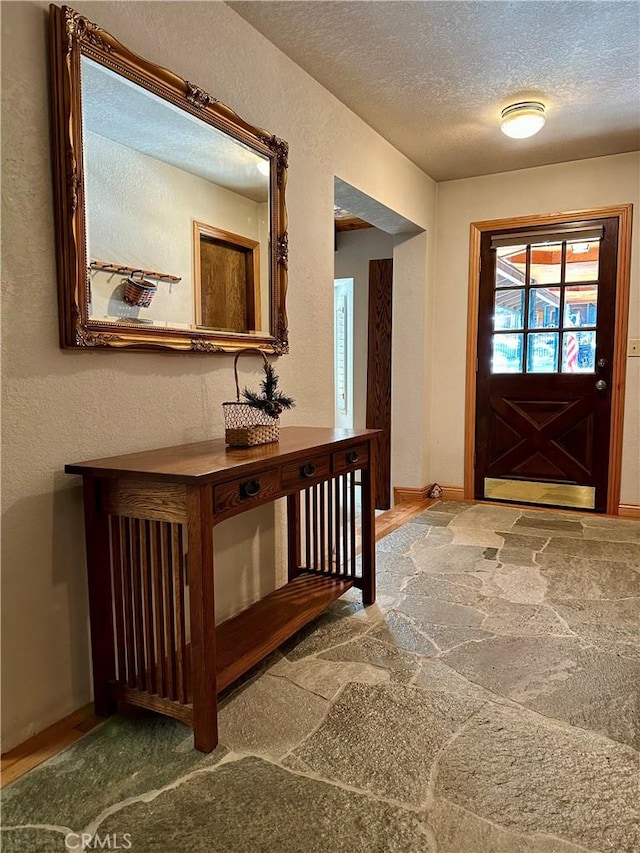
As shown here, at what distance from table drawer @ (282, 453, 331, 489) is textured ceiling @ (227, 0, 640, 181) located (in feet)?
5.48

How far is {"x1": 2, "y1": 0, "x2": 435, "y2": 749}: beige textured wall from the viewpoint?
4.70 ft

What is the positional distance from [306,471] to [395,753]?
868mm

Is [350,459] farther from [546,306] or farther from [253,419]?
[546,306]

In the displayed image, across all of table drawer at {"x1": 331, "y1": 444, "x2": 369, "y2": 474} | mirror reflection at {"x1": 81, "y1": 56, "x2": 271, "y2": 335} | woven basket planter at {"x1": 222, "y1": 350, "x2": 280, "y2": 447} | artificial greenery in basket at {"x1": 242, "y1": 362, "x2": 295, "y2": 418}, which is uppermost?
mirror reflection at {"x1": 81, "y1": 56, "x2": 271, "y2": 335}

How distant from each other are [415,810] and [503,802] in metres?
0.21

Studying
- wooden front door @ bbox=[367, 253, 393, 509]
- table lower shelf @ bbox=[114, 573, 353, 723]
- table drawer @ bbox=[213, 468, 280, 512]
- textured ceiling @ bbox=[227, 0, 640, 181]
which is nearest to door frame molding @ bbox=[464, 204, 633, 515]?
textured ceiling @ bbox=[227, 0, 640, 181]

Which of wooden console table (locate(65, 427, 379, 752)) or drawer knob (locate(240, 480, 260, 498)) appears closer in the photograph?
wooden console table (locate(65, 427, 379, 752))

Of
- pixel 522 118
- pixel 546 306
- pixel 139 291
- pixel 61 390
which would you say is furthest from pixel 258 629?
pixel 546 306

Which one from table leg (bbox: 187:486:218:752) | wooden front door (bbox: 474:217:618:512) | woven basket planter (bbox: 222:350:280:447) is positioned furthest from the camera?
wooden front door (bbox: 474:217:618:512)

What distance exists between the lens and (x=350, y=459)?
7.33ft

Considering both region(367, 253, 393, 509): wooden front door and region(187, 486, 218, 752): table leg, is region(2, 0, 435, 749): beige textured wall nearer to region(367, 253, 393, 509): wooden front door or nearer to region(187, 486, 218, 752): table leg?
region(187, 486, 218, 752): table leg

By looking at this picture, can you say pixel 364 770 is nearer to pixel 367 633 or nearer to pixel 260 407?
pixel 367 633

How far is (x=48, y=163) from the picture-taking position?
1.49m

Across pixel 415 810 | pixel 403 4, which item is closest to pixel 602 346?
Answer: pixel 403 4
